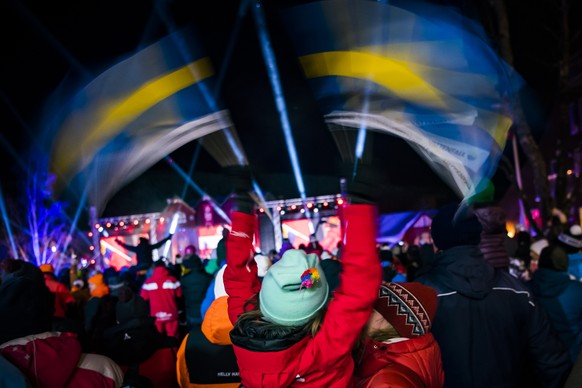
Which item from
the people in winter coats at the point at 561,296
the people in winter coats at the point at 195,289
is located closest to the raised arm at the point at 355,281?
the people in winter coats at the point at 561,296

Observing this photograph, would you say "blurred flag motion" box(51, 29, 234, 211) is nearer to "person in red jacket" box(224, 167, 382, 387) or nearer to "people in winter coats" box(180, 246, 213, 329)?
"people in winter coats" box(180, 246, 213, 329)

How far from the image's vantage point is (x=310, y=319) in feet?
7.02

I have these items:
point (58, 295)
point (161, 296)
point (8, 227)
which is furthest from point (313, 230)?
point (58, 295)

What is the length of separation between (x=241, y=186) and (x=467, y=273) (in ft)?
4.85

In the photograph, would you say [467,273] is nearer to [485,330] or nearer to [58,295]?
[485,330]

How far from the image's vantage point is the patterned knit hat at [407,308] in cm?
221

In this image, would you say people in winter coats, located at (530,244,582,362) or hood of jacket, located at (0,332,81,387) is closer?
hood of jacket, located at (0,332,81,387)

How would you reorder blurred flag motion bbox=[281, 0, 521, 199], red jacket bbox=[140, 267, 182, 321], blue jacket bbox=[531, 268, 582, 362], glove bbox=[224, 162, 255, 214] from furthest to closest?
red jacket bbox=[140, 267, 182, 321]
blurred flag motion bbox=[281, 0, 521, 199]
blue jacket bbox=[531, 268, 582, 362]
glove bbox=[224, 162, 255, 214]

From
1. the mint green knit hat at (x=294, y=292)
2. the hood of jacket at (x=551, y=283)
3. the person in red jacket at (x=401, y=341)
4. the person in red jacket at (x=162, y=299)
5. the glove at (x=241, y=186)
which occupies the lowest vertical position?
the person in red jacket at (x=162, y=299)

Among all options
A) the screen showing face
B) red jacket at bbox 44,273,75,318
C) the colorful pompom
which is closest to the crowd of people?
the colorful pompom

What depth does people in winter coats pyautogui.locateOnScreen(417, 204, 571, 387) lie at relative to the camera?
2.92 m

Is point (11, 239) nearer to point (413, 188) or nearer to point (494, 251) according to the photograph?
point (413, 188)

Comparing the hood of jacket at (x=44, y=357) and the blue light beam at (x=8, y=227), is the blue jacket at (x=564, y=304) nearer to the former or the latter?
the hood of jacket at (x=44, y=357)

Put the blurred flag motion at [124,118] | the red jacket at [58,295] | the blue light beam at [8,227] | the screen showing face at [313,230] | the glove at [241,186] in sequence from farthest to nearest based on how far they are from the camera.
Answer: the blue light beam at [8,227]
the screen showing face at [313,230]
the blurred flag motion at [124,118]
the red jacket at [58,295]
the glove at [241,186]
